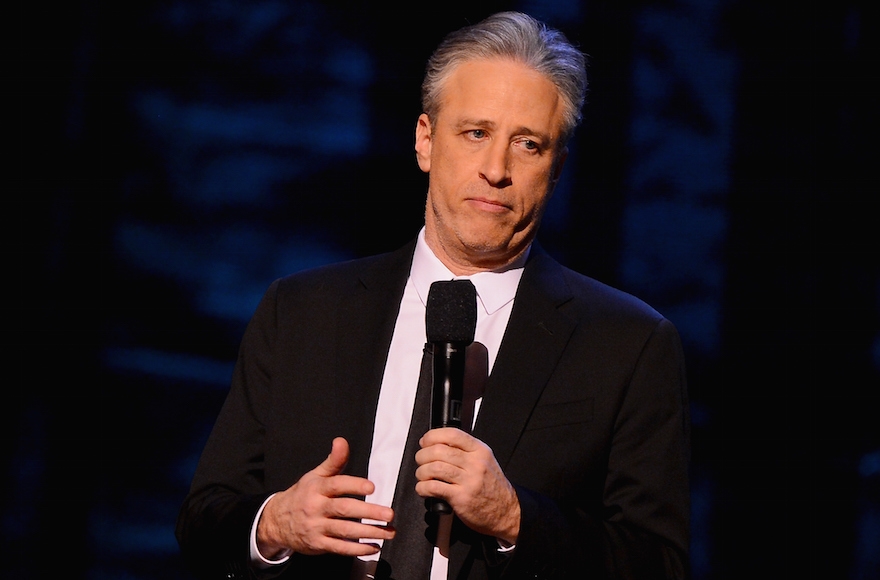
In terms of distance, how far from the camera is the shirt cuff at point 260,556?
6.26ft

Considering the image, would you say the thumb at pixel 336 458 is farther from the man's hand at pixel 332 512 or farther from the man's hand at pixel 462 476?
the man's hand at pixel 462 476

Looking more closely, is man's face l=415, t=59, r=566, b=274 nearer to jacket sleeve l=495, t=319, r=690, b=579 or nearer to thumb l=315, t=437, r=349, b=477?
jacket sleeve l=495, t=319, r=690, b=579

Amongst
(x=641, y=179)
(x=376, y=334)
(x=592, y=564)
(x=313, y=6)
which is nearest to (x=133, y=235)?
(x=313, y=6)

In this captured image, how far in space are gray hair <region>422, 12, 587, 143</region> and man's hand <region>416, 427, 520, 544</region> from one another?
0.92 m

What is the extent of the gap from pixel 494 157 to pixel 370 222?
0.84 metres

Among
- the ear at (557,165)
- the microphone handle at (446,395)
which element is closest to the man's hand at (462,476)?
the microphone handle at (446,395)

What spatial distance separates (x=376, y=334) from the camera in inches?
85.7

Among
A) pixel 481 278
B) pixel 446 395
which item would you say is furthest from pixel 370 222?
pixel 446 395

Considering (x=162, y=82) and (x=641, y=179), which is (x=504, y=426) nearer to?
(x=641, y=179)

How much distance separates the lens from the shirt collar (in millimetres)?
2197

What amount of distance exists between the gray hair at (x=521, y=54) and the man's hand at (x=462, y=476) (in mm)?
920

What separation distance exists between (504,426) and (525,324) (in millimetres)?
259

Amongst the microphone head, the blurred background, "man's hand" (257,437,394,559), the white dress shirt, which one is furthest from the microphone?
the blurred background

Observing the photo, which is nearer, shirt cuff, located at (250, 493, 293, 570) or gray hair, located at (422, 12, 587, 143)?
shirt cuff, located at (250, 493, 293, 570)
